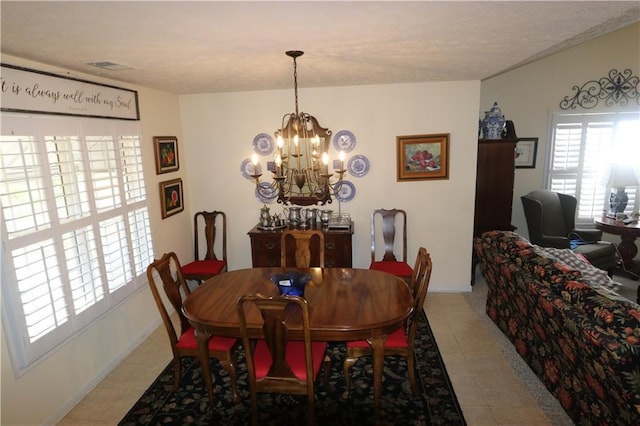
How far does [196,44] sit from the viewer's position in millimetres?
2125

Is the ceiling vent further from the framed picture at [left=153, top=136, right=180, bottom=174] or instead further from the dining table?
the dining table

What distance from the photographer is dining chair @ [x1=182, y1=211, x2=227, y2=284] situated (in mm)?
4086

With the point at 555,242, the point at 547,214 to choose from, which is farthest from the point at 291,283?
Result: the point at 547,214

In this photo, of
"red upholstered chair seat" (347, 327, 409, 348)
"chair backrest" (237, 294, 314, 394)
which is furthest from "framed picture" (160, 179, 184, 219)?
"red upholstered chair seat" (347, 327, 409, 348)

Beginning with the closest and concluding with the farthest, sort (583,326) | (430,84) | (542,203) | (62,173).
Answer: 1. (583,326)
2. (62,173)
3. (430,84)
4. (542,203)

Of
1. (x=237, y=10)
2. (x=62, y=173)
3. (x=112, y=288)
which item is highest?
(x=237, y=10)

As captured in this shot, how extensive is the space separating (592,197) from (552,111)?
1.46 metres

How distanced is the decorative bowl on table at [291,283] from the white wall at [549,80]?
4.11 metres

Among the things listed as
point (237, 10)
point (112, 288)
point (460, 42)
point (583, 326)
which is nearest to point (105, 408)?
point (112, 288)

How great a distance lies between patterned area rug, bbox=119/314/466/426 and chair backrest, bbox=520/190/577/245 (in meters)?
2.64

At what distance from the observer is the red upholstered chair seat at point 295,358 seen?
2.29 metres

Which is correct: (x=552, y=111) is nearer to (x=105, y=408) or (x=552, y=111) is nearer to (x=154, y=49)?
(x=154, y=49)

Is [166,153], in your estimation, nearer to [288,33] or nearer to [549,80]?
[288,33]

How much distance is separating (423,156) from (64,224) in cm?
340
